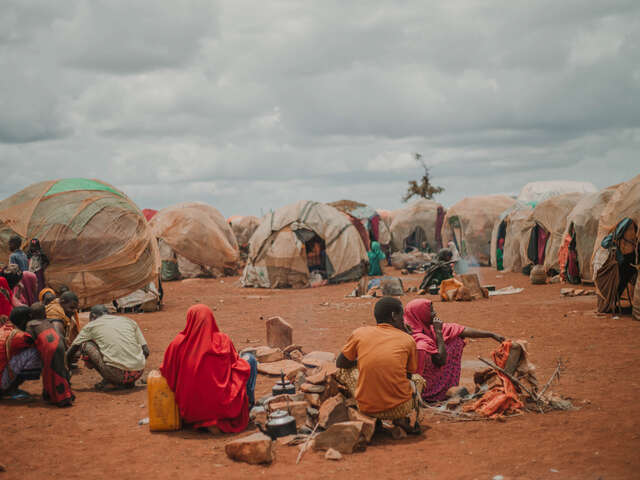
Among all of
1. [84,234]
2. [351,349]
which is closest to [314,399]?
[351,349]

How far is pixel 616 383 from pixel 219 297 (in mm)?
12253

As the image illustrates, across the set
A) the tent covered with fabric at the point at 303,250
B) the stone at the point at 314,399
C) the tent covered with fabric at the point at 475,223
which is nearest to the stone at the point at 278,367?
the stone at the point at 314,399

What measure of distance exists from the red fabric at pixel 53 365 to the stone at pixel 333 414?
2.94 metres

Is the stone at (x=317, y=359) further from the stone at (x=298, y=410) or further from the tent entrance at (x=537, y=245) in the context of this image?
the tent entrance at (x=537, y=245)

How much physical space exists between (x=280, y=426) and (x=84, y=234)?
9.14 m

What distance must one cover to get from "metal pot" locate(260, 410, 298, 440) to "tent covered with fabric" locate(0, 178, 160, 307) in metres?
8.83

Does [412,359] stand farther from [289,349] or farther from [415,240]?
[415,240]

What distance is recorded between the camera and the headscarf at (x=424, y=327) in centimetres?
541

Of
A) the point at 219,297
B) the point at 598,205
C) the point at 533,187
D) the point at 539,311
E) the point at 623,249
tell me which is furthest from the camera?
the point at 533,187

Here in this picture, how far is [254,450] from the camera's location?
168 inches

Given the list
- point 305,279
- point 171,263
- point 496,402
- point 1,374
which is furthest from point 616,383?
point 171,263

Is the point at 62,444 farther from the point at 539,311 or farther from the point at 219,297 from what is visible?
the point at 219,297

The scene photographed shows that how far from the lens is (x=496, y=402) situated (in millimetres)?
4980

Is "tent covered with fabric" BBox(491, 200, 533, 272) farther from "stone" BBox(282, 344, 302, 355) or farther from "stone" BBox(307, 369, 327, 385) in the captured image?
"stone" BBox(307, 369, 327, 385)
